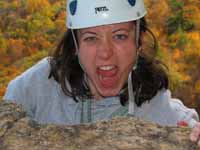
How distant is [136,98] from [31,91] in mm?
425

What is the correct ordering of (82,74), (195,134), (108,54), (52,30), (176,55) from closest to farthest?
1. (195,134)
2. (108,54)
3. (82,74)
4. (176,55)
5. (52,30)

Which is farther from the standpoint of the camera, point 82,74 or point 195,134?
point 82,74

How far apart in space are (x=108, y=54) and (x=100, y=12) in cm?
27

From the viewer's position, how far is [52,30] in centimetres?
1356

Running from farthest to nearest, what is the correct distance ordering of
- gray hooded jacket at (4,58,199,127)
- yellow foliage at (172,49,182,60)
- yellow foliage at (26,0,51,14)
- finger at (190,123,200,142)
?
yellow foliage at (26,0,51,14), yellow foliage at (172,49,182,60), gray hooded jacket at (4,58,199,127), finger at (190,123,200,142)

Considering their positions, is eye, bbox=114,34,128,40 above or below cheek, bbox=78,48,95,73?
above

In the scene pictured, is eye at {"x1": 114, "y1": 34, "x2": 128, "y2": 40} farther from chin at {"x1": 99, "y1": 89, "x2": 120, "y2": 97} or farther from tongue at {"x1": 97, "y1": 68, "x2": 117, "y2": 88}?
chin at {"x1": 99, "y1": 89, "x2": 120, "y2": 97}

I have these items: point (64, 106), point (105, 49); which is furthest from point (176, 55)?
point (105, 49)

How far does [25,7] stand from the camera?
49.2ft

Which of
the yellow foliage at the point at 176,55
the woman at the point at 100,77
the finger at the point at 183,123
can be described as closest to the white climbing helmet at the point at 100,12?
the woman at the point at 100,77

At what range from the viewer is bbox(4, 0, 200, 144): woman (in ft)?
5.97

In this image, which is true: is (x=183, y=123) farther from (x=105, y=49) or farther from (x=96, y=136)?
(x=96, y=136)

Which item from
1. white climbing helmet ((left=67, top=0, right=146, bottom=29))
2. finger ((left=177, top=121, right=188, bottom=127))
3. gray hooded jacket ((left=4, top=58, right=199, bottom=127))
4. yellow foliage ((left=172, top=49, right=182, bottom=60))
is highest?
white climbing helmet ((left=67, top=0, right=146, bottom=29))

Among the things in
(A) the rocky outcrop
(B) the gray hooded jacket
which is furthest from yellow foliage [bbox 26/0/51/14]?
(A) the rocky outcrop
